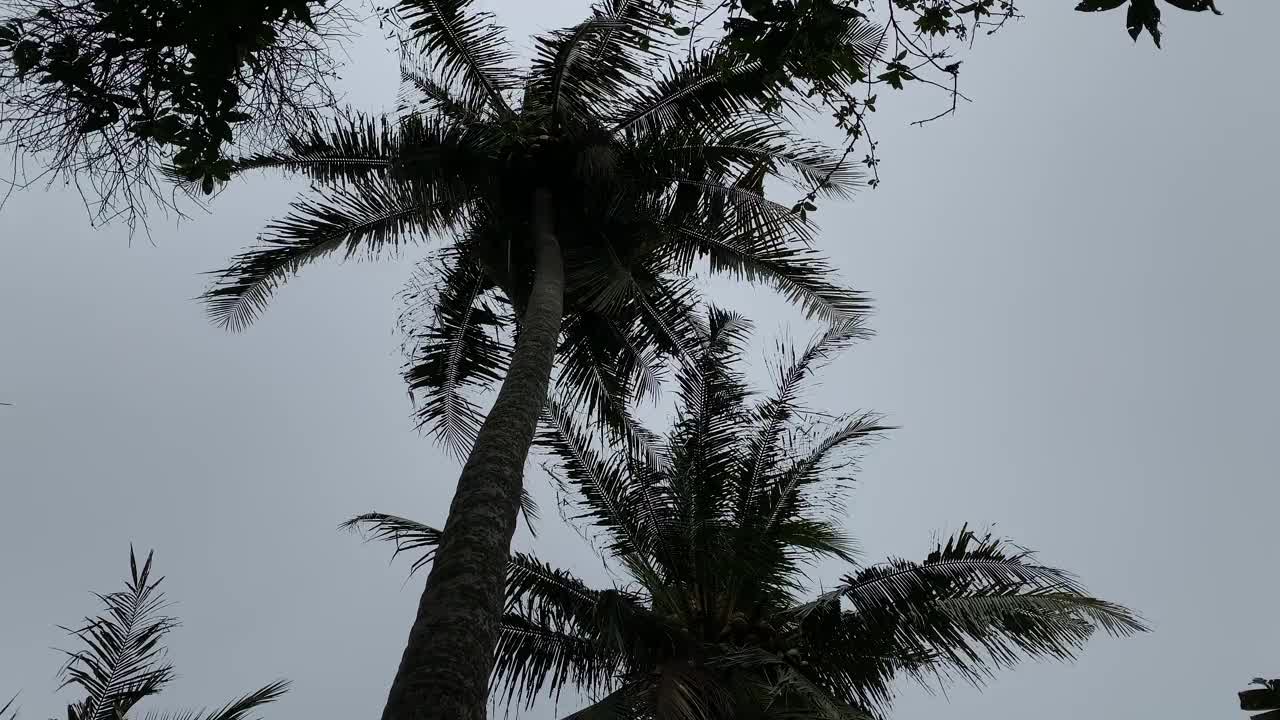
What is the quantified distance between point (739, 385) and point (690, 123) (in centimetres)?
282

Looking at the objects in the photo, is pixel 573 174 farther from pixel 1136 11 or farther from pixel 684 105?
pixel 1136 11

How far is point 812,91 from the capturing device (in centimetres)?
473

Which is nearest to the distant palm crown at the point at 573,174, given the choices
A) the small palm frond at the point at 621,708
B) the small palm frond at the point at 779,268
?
the small palm frond at the point at 779,268

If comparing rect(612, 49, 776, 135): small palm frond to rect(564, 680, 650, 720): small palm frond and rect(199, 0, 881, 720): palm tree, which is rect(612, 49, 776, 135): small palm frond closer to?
rect(199, 0, 881, 720): palm tree

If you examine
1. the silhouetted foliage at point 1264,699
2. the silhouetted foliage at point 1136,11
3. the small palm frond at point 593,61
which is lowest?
the silhouetted foliage at point 1264,699

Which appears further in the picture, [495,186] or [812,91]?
[495,186]

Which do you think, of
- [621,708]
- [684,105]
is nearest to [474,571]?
[621,708]

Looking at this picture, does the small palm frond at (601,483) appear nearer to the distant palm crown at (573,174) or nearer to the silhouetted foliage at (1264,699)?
the distant palm crown at (573,174)

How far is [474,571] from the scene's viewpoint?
14.3 feet

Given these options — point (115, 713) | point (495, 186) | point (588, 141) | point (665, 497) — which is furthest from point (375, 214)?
point (115, 713)

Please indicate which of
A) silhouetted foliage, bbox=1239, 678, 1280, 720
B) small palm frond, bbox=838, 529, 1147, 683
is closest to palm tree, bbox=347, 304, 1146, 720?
small palm frond, bbox=838, 529, 1147, 683

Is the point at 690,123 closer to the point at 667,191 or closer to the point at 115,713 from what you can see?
the point at 667,191

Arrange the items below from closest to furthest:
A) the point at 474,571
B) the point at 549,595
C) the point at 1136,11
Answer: the point at 1136,11 < the point at 474,571 < the point at 549,595

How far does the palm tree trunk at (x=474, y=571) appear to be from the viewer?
362 centimetres
